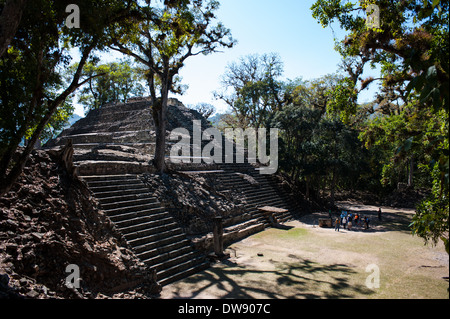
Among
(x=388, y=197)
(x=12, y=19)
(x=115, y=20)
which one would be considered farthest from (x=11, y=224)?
(x=388, y=197)

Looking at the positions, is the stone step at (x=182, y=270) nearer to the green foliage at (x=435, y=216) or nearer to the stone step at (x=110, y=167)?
the stone step at (x=110, y=167)

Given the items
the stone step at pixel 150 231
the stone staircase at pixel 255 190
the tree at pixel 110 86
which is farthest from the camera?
the tree at pixel 110 86

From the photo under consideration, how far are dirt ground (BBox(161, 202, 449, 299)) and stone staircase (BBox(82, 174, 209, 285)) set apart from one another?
46cm

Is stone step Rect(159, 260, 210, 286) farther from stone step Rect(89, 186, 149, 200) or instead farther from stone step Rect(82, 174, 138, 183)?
stone step Rect(82, 174, 138, 183)

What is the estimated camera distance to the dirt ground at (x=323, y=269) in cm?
679

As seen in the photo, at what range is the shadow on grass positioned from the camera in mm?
6707

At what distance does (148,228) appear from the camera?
866cm

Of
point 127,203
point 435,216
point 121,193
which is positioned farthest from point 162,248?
point 435,216

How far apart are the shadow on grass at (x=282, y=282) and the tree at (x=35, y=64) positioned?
15.2 ft

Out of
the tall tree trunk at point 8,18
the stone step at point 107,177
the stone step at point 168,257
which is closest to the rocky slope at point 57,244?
the stone step at point 168,257

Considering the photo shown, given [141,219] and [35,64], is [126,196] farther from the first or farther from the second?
[35,64]

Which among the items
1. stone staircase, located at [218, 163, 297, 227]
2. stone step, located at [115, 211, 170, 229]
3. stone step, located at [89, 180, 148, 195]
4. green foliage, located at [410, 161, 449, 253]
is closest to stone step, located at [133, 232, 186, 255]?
stone step, located at [115, 211, 170, 229]
